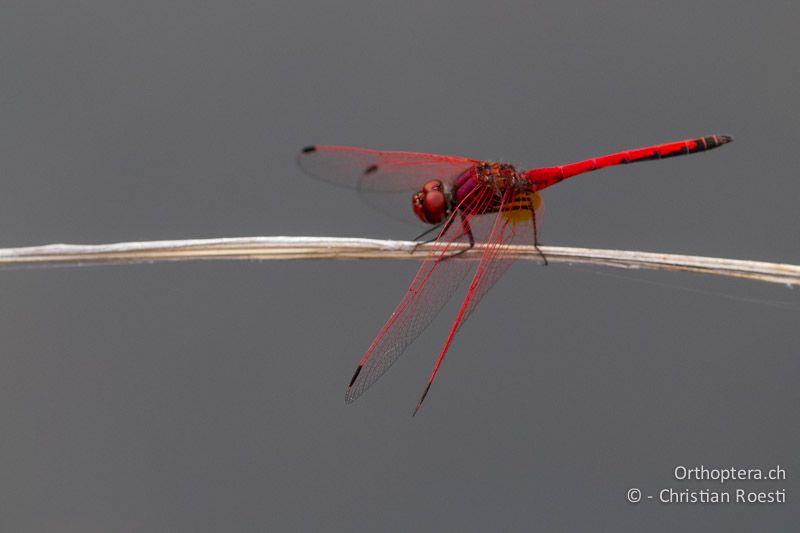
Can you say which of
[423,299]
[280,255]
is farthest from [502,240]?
[280,255]

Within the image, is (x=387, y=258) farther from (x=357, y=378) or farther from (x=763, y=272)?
(x=763, y=272)

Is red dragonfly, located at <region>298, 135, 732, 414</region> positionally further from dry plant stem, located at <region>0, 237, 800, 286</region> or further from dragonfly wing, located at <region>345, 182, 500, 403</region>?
dry plant stem, located at <region>0, 237, 800, 286</region>

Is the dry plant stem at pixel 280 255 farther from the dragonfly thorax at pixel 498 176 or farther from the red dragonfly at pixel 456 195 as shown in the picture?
the dragonfly thorax at pixel 498 176

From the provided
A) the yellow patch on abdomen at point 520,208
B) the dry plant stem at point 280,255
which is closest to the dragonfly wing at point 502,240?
the yellow patch on abdomen at point 520,208

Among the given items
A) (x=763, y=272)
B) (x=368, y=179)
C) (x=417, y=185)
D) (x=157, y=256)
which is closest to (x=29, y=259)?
(x=157, y=256)

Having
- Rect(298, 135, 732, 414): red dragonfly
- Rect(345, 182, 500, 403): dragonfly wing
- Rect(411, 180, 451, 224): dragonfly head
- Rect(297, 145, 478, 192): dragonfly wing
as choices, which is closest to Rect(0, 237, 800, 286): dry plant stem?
Rect(345, 182, 500, 403): dragonfly wing

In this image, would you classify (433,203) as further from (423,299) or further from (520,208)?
(423,299)
